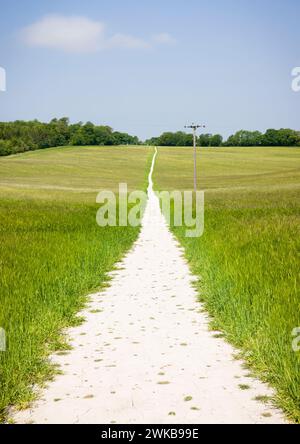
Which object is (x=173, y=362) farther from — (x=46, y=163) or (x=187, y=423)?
(x=46, y=163)

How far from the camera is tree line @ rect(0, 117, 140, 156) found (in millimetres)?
159000

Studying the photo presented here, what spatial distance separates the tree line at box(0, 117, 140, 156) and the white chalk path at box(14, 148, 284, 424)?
147327mm

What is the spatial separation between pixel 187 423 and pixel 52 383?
1.86 meters

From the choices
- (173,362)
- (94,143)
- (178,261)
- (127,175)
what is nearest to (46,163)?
(127,175)

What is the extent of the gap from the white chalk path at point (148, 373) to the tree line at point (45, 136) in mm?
147327

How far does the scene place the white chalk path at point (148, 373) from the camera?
4852mm

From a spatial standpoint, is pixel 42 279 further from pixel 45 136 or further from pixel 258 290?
pixel 45 136

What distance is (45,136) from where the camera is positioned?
177250mm

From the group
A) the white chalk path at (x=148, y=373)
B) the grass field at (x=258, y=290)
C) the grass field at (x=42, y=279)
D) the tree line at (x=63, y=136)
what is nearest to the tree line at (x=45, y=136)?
the tree line at (x=63, y=136)

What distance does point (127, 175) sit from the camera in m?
85.2

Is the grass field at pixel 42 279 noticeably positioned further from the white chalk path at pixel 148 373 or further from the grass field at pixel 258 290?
the grass field at pixel 258 290

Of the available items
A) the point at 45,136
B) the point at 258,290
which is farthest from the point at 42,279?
the point at 45,136

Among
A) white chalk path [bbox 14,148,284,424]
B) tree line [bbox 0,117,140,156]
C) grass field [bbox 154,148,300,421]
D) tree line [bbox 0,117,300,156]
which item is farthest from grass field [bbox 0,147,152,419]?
tree line [bbox 0,117,300,156]

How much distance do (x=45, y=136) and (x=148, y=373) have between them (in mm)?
179037
